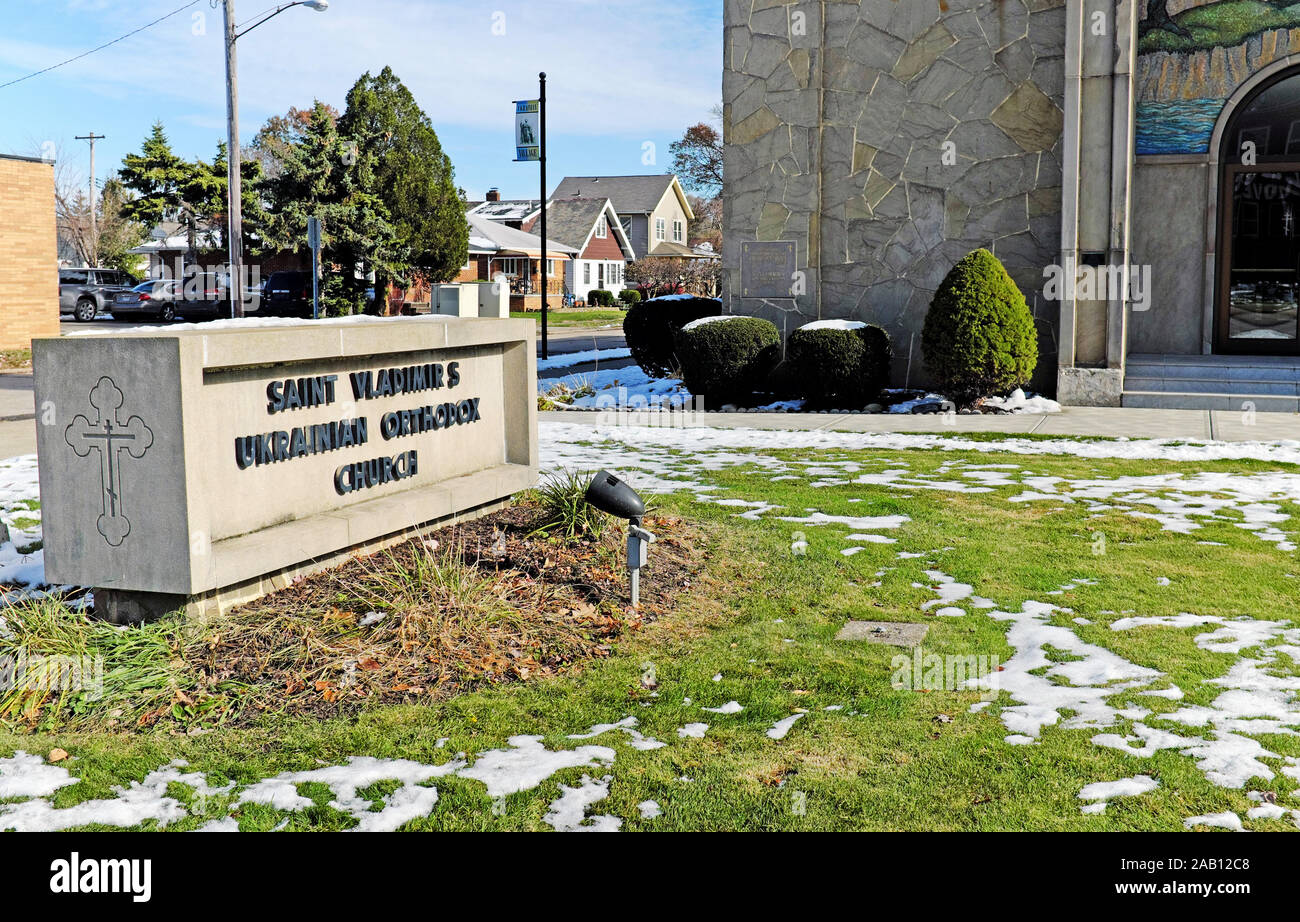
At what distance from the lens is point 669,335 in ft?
59.3

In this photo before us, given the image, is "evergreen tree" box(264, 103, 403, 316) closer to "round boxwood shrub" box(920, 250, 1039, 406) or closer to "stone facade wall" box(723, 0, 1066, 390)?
"stone facade wall" box(723, 0, 1066, 390)


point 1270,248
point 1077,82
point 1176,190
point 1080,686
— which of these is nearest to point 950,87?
point 1077,82

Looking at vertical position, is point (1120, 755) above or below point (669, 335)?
below

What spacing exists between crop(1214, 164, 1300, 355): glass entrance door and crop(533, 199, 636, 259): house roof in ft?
165

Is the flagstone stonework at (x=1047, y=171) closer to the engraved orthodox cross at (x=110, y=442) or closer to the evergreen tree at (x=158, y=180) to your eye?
the engraved orthodox cross at (x=110, y=442)

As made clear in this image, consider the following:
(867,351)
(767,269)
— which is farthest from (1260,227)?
(767,269)

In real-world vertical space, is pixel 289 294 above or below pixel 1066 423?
above

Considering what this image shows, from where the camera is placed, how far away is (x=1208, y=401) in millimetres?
14695

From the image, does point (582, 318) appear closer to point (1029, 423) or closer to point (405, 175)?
point (405, 175)

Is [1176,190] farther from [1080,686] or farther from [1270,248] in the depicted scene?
[1080,686]

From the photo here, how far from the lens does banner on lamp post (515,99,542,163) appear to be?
25.5 m

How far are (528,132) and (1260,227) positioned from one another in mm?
14815

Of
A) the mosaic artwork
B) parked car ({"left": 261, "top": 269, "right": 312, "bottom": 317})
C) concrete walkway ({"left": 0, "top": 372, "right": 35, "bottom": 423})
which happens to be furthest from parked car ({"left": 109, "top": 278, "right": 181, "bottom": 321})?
the mosaic artwork

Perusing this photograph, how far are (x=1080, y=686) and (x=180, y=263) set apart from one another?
171ft
